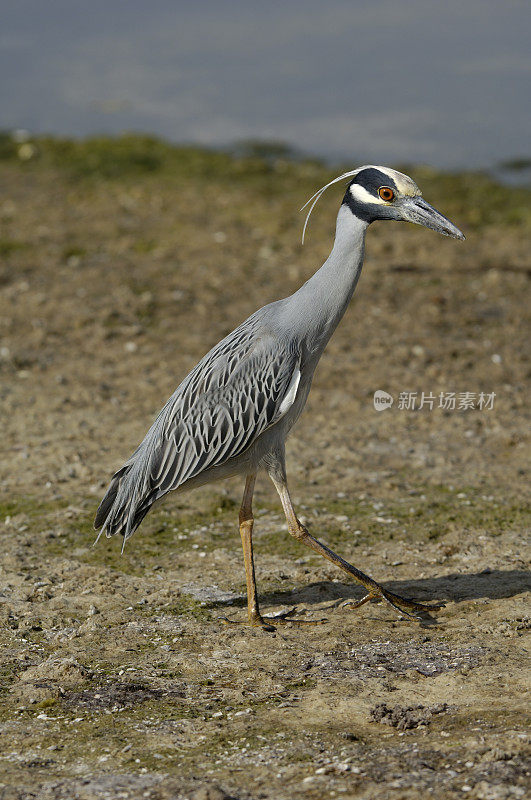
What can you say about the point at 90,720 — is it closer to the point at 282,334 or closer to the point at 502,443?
the point at 282,334

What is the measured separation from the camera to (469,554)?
6.32 meters

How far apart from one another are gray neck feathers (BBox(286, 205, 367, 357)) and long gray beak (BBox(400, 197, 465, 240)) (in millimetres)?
254

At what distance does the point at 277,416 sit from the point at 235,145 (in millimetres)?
14731

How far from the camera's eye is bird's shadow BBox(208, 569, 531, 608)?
5781 millimetres

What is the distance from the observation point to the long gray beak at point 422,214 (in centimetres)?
560

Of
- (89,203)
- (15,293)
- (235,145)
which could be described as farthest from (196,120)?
(15,293)

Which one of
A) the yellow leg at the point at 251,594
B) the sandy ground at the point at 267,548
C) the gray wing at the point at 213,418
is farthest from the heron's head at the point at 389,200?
the sandy ground at the point at 267,548

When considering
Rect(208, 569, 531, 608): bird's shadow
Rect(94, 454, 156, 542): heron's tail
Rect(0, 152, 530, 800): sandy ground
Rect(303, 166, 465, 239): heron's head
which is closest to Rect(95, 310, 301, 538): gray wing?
Rect(94, 454, 156, 542): heron's tail

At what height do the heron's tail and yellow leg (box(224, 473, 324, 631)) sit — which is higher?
the heron's tail

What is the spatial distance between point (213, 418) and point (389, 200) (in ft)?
5.28

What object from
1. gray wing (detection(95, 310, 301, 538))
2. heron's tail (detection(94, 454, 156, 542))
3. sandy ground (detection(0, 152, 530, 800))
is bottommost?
sandy ground (detection(0, 152, 530, 800))

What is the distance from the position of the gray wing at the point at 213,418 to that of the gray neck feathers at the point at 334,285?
17 cm

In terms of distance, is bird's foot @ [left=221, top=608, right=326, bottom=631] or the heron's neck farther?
the heron's neck

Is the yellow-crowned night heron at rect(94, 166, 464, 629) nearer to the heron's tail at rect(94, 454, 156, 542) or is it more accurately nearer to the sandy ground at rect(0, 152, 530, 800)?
the heron's tail at rect(94, 454, 156, 542)
